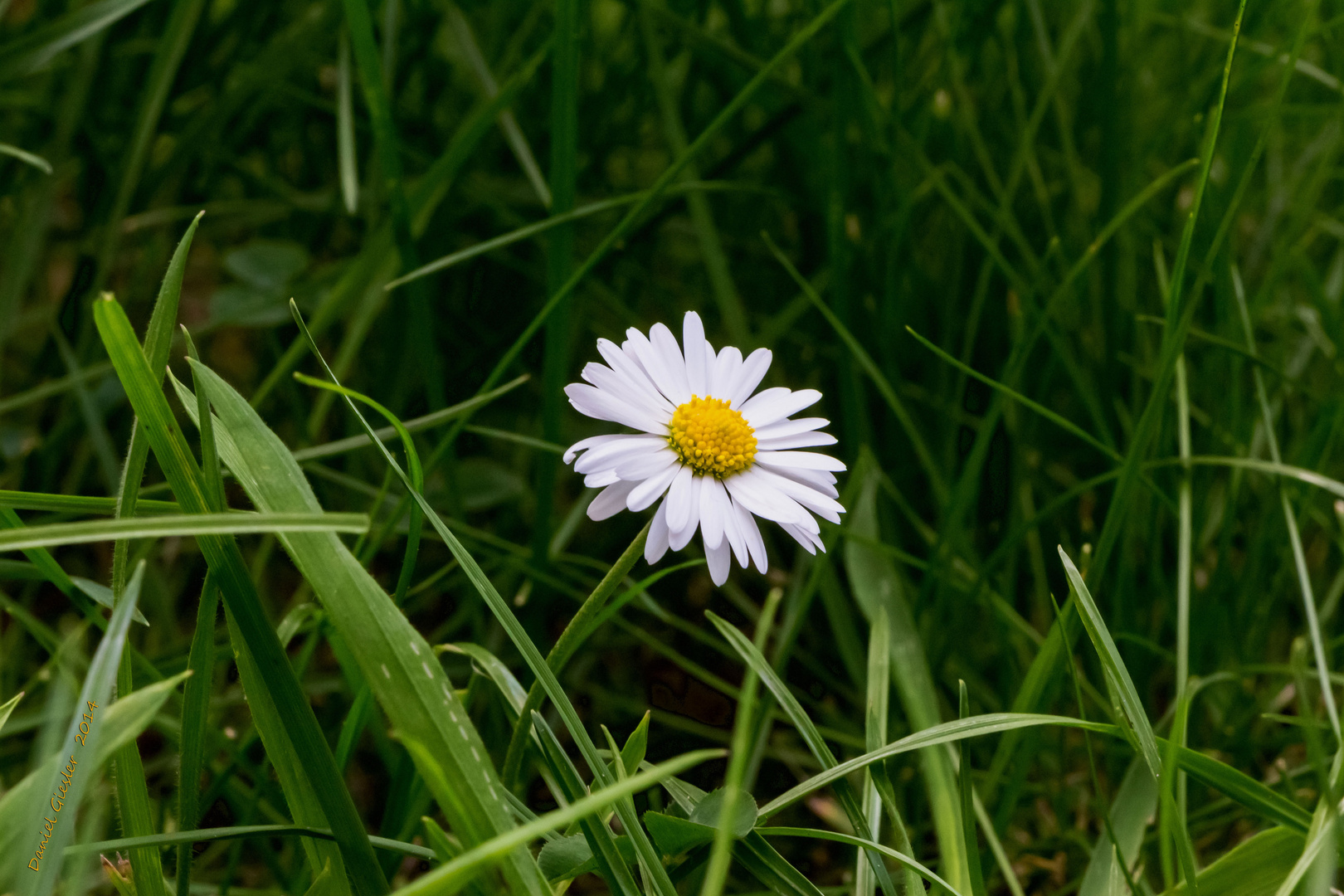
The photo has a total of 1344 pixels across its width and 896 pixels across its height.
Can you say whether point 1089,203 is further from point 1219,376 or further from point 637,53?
point 637,53

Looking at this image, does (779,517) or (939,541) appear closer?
(779,517)

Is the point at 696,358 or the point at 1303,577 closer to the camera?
the point at 696,358

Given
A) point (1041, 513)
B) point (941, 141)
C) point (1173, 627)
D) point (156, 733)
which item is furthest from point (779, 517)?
point (941, 141)

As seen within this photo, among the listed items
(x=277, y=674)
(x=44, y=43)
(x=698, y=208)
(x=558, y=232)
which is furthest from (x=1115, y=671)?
(x=44, y=43)

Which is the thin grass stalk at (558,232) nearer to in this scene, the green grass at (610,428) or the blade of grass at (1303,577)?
the green grass at (610,428)
